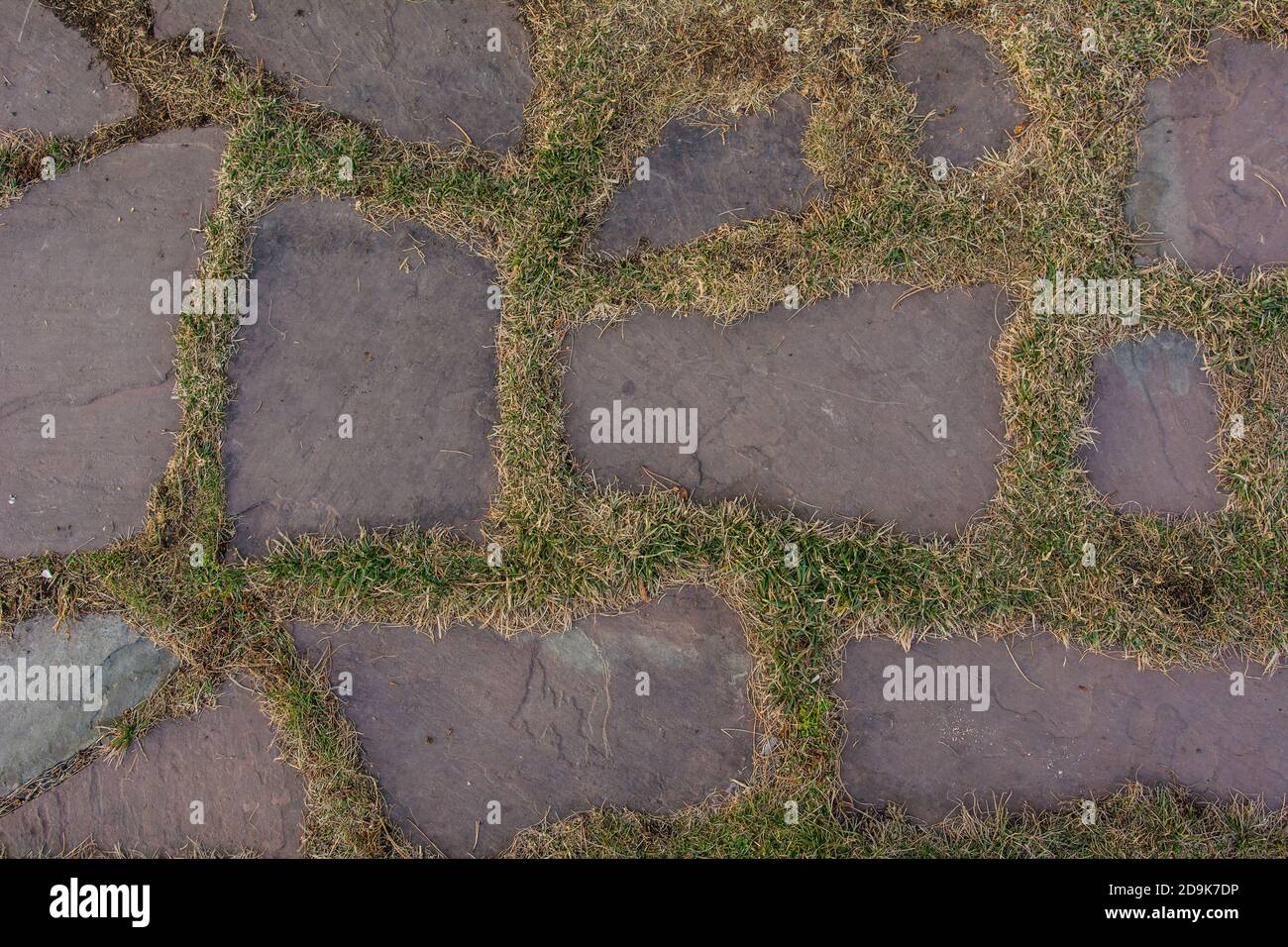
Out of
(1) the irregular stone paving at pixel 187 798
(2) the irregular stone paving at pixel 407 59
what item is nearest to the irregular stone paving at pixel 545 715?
(1) the irregular stone paving at pixel 187 798

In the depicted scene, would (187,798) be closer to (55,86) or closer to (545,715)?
(545,715)

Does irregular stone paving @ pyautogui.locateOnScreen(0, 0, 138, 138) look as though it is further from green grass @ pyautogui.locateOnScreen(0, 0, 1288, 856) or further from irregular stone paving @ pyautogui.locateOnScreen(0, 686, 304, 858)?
irregular stone paving @ pyautogui.locateOnScreen(0, 686, 304, 858)

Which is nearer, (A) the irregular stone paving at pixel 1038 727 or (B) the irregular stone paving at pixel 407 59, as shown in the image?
(A) the irregular stone paving at pixel 1038 727

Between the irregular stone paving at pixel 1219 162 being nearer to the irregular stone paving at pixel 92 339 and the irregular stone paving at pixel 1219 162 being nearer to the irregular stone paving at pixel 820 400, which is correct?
the irregular stone paving at pixel 820 400

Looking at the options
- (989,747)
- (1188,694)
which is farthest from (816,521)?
(1188,694)

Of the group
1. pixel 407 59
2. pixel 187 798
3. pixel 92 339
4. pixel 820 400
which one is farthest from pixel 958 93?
pixel 187 798

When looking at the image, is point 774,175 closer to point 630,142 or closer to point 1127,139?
point 630,142
